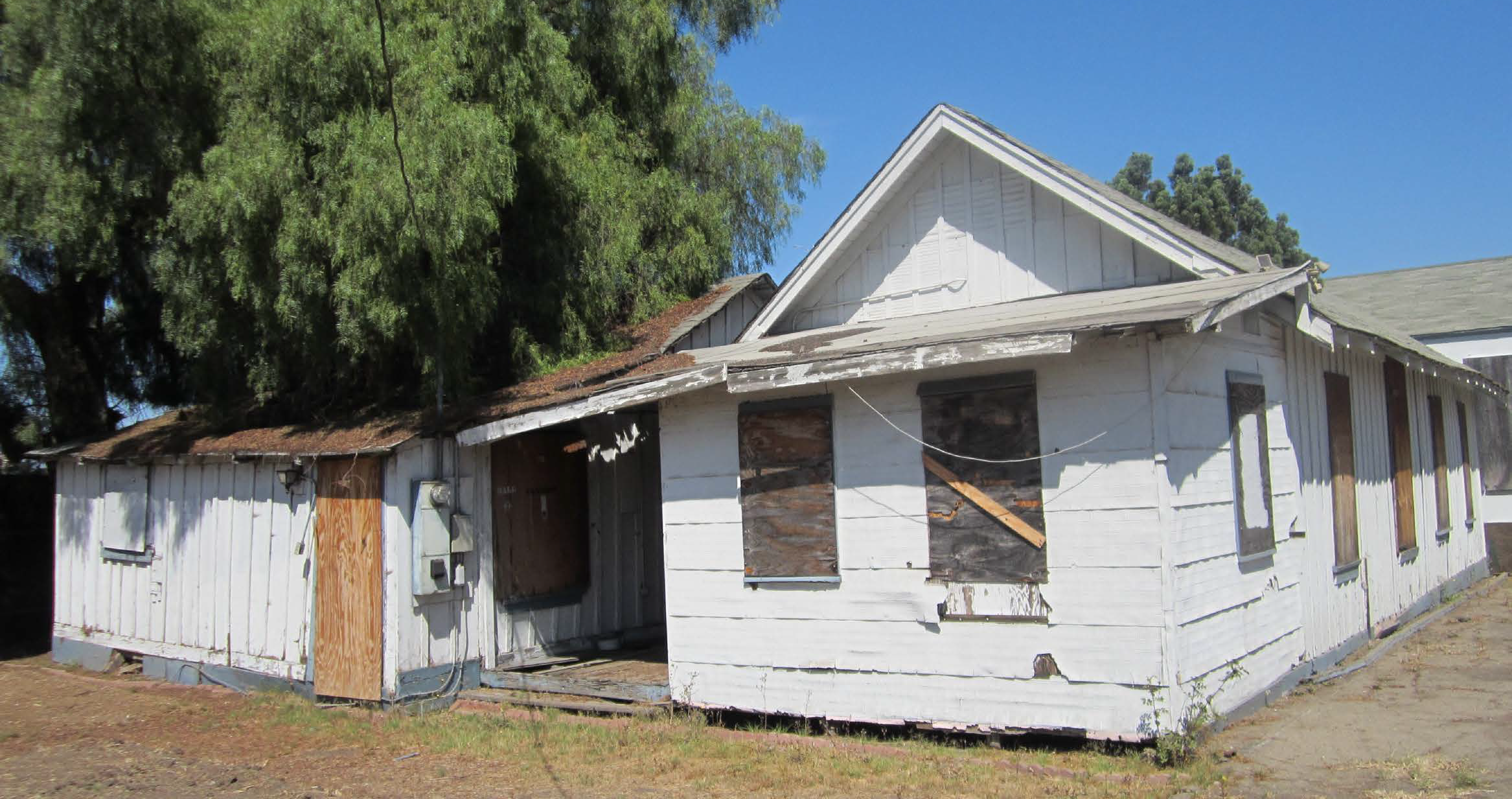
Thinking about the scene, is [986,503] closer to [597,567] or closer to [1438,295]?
[597,567]

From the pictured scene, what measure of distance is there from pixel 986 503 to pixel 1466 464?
39.7 feet

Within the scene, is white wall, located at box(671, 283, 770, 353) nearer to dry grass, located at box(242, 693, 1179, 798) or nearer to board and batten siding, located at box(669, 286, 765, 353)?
board and batten siding, located at box(669, 286, 765, 353)

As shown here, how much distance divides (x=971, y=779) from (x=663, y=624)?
6.07m

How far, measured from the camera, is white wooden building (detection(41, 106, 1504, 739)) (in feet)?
23.4

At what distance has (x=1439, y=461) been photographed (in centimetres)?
1424

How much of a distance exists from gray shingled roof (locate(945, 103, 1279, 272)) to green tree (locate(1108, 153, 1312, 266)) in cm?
3880

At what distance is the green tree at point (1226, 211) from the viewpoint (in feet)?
152

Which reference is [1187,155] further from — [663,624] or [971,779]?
[971,779]

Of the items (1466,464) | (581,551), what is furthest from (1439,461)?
(581,551)

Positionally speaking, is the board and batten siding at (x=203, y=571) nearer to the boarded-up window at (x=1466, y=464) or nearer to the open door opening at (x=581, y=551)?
the open door opening at (x=581, y=551)

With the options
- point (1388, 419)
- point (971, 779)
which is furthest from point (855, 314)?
point (1388, 419)

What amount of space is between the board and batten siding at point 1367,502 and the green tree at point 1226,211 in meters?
33.4

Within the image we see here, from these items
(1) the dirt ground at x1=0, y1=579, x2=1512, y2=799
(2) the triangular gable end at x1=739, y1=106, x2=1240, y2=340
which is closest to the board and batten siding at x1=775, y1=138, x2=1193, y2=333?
(2) the triangular gable end at x1=739, y1=106, x2=1240, y2=340

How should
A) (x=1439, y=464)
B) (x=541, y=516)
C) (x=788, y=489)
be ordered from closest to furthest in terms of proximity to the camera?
1. (x=788, y=489)
2. (x=541, y=516)
3. (x=1439, y=464)
